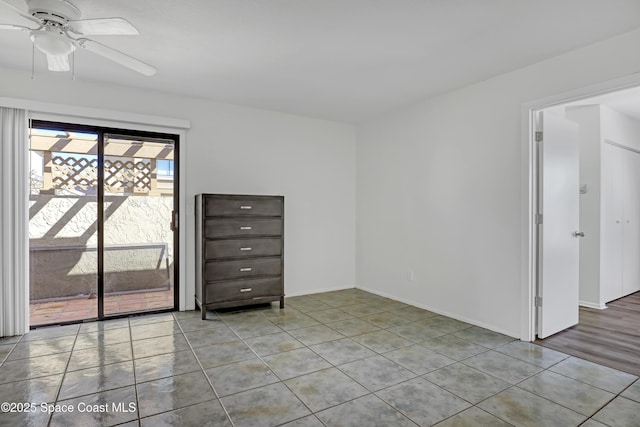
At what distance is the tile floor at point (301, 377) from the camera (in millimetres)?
1992

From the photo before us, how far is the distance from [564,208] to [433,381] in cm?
221

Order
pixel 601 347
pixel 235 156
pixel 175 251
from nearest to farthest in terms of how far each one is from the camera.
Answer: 1. pixel 601 347
2. pixel 175 251
3. pixel 235 156

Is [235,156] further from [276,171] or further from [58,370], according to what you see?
[58,370]

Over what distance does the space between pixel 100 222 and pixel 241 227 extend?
147cm

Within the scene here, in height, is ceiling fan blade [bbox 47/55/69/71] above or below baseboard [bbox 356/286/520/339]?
above

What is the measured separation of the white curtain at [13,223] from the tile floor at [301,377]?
0.68 ft

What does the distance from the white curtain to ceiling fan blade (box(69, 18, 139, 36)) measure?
173 cm

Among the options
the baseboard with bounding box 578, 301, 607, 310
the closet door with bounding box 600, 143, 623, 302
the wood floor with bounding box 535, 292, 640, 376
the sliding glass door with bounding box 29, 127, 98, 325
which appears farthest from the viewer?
the closet door with bounding box 600, 143, 623, 302

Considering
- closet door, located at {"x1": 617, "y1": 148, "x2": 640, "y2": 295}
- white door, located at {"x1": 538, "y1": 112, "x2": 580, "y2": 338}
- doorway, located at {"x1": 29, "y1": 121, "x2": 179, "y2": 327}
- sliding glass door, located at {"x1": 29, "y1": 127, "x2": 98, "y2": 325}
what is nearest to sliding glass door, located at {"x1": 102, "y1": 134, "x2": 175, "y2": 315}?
doorway, located at {"x1": 29, "y1": 121, "x2": 179, "y2": 327}

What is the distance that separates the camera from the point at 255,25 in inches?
96.4

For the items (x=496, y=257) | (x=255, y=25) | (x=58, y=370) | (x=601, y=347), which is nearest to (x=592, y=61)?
(x=496, y=257)

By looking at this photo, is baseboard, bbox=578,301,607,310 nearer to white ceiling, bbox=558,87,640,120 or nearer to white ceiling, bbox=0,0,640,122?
white ceiling, bbox=558,87,640,120

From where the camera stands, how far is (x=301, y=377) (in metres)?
2.45

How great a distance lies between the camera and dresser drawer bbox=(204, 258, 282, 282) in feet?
12.4
